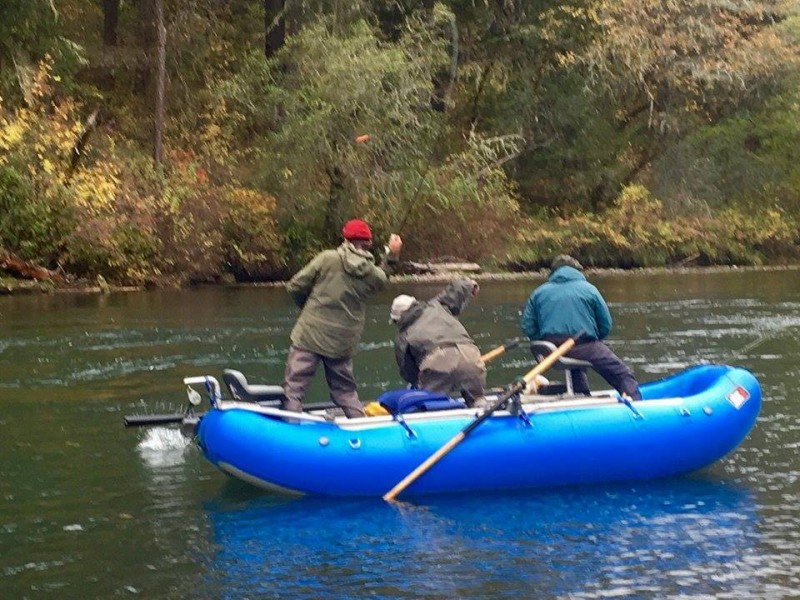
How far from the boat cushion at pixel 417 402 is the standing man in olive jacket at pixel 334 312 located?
10.6 inches

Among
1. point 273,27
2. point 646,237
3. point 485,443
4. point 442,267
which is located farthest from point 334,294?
point 646,237

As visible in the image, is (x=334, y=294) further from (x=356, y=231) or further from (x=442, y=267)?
(x=442, y=267)

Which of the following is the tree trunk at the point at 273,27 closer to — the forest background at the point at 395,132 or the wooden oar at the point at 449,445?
the forest background at the point at 395,132

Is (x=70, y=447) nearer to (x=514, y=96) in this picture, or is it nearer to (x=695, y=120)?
(x=514, y=96)

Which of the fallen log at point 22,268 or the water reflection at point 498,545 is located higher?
the fallen log at point 22,268

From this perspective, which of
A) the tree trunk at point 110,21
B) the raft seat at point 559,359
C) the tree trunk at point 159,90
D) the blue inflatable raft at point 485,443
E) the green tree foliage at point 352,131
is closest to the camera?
the blue inflatable raft at point 485,443

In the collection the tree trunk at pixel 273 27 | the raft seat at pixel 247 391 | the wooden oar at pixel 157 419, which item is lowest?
the wooden oar at pixel 157 419

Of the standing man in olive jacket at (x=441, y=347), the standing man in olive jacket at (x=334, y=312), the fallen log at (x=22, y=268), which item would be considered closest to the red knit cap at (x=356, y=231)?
the standing man in olive jacket at (x=334, y=312)

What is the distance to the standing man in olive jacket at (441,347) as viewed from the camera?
338 inches

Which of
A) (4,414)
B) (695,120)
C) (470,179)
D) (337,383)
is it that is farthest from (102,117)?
(337,383)

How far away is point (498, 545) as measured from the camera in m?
7.10

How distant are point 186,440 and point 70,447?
0.92 metres

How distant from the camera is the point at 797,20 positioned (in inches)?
1476

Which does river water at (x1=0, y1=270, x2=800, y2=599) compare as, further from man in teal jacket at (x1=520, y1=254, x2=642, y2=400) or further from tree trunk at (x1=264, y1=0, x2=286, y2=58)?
tree trunk at (x1=264, y1=0, x2=286, y2=58)
